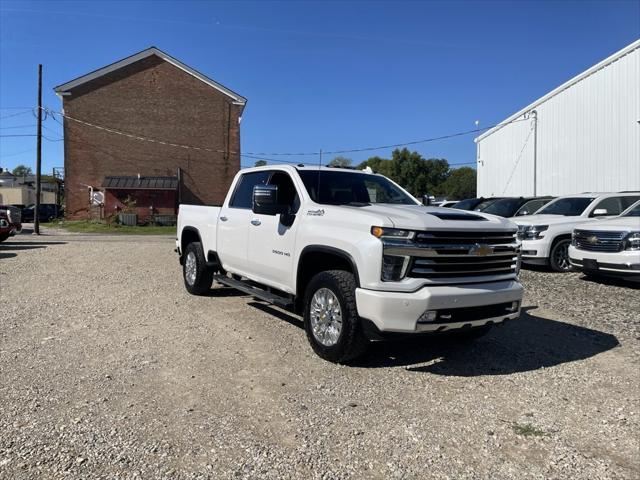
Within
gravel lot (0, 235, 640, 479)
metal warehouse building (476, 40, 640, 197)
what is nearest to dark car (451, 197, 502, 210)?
metal warehouse building (476, 40, 640, 197)

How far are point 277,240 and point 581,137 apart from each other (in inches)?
725

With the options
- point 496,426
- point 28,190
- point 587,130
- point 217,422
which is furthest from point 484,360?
point 28,190

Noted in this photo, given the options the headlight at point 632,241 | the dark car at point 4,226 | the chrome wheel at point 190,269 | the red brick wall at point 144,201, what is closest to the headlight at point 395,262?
the chrome wheel at point 190,269

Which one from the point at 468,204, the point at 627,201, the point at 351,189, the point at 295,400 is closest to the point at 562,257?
the point at 627,201

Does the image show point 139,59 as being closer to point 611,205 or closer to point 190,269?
point 190,269

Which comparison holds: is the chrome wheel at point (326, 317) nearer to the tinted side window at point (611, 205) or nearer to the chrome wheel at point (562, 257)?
the chrome wheel at point (562, 257)

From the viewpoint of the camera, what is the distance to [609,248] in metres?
8.81

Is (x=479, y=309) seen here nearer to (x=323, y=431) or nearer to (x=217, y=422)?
(x=323, y=431)

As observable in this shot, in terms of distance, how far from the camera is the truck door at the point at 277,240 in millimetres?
5527

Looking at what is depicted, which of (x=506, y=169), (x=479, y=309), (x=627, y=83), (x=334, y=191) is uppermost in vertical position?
(x=627, y=83)

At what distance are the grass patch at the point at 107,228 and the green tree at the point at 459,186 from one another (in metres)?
53.4

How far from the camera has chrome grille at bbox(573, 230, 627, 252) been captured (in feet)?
28.5

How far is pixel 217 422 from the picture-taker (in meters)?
3.65

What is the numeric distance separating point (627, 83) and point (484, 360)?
16.2m
